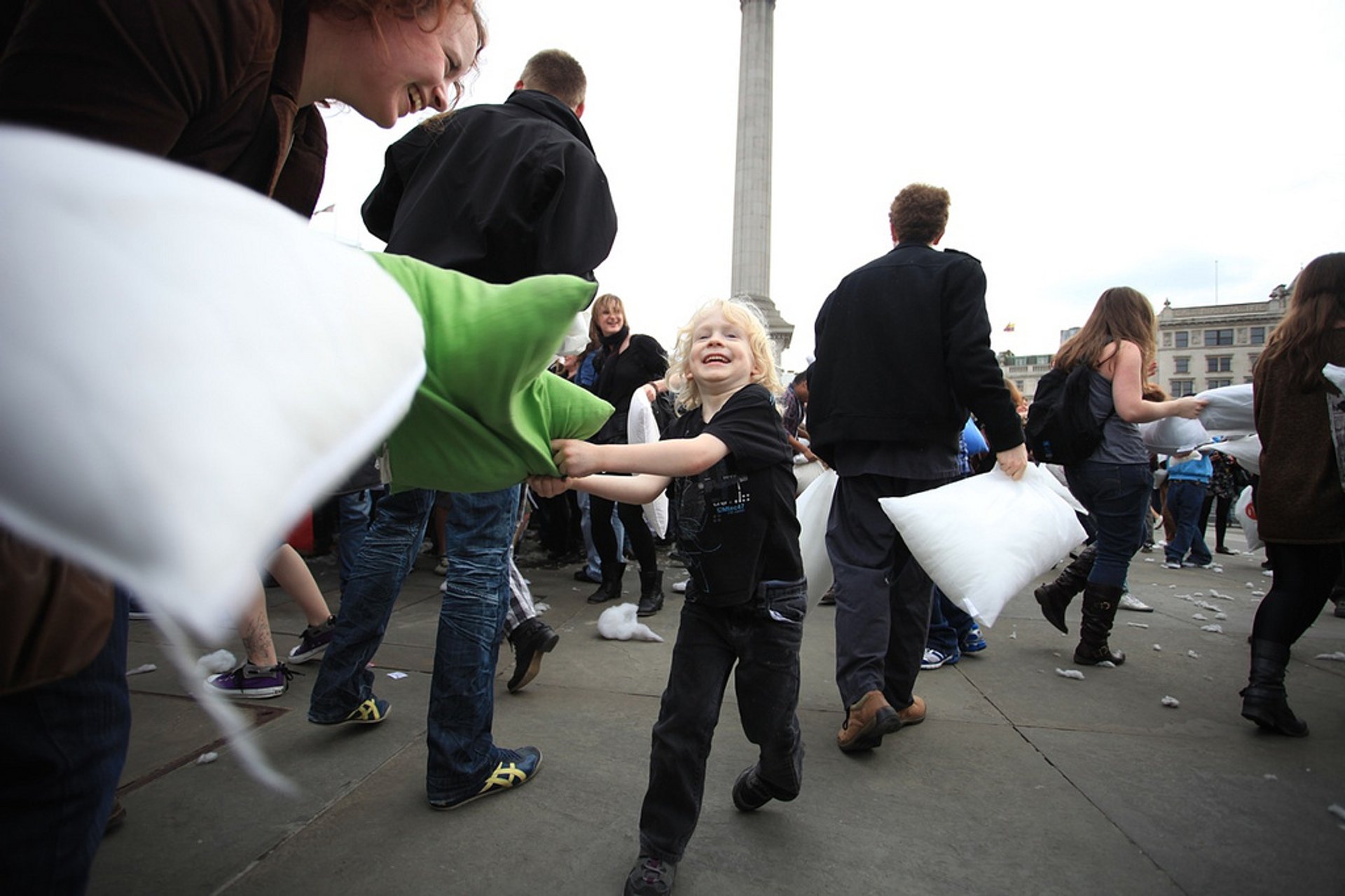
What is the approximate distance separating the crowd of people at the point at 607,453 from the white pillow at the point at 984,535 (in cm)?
20

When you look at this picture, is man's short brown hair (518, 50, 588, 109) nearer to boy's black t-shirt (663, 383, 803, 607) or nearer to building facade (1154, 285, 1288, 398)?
boy's black t-shirt (663, 383, 803, 607)

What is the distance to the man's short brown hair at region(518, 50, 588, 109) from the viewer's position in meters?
2.40

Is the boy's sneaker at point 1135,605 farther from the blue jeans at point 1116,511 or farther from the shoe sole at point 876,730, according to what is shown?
the shoe sole at point 876,730

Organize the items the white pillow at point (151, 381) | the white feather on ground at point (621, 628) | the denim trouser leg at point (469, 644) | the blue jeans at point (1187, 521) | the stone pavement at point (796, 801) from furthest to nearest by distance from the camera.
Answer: the blue jeans at point (1187, 521)
the white feather on ground at point (621, 628)
the denim trouser leg at point (469, 644)
the stone pavement at point (796, 801)
the white pillow at point (151, 381)

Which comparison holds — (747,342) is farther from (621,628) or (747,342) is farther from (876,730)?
(621,628)

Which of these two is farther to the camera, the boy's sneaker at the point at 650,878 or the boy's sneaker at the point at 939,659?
the boy's sneaker at the point at 939,659

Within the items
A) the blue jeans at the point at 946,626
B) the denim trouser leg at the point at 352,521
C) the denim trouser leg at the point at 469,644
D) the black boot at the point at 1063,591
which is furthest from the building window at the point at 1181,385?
the denim trouser leg at the point at 469,644

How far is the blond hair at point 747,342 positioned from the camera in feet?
7.05

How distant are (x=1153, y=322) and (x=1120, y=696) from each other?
175 cm

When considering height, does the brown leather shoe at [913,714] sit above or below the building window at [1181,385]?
below

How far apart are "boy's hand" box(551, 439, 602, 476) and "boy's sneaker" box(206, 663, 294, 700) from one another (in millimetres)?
2101

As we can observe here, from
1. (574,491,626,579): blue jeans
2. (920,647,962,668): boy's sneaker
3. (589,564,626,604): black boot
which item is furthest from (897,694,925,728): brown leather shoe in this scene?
(574,491,626,579): blue jeans

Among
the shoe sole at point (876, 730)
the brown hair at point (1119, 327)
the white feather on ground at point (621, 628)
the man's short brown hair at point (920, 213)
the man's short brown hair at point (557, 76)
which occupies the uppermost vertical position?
the man's short brown hair at point (557, 76)

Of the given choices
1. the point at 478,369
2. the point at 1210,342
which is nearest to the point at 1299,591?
the point at 478,369
